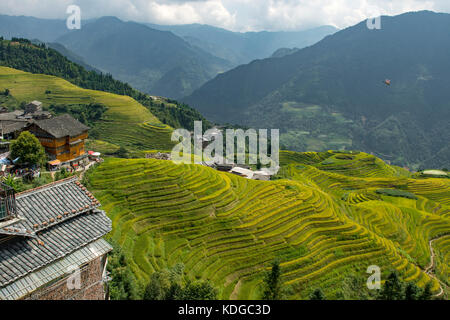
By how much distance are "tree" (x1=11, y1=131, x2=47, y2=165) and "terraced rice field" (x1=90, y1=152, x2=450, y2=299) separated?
8072 mm

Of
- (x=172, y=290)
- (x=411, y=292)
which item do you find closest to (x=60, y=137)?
(x=172, y=290)

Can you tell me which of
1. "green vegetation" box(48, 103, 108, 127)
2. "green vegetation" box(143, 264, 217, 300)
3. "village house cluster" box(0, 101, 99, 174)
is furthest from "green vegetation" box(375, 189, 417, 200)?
"green vegetation" box(48, 103, 108, 127)

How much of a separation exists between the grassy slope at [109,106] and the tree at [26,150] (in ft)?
151

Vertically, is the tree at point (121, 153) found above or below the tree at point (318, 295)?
above

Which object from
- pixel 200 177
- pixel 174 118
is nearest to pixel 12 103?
pixel 174 118

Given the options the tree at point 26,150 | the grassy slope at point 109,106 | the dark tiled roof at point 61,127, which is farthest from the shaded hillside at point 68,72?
the tree at point 26,150

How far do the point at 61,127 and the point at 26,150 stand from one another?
903 cm

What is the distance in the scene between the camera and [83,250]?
14766 millimetres

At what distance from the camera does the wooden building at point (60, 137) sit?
4709 centimetres

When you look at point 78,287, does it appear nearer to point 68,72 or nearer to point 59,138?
point 59,138

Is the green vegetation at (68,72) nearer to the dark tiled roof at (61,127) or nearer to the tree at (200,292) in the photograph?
the dark tiled roof at (61,127)

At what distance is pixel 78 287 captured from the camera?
1449 centimetres

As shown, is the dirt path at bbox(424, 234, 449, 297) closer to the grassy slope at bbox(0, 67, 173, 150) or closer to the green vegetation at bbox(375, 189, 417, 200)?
the green vegetation at bbox(375, 189, 417, 200)
